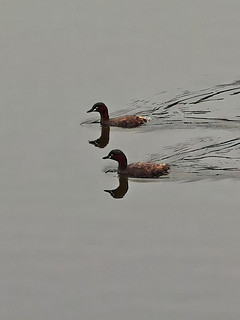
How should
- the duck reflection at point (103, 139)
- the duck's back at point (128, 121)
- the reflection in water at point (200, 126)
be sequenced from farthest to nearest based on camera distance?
1. the duck's back at point (128, 121)
2. the duck reflection at point (103, 139)
3. the reflection in water at point (200, 126)

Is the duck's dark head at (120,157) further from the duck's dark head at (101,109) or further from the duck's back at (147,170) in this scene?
the duck's dark head at (101,109)

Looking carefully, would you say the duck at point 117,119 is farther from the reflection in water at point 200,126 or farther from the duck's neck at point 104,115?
the reflection in water at point 200,126

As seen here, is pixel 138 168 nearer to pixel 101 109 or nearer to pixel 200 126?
pixel 200 126

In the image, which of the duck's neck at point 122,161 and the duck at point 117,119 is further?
the duck at point 117,119

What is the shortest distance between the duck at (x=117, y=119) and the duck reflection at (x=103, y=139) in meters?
0.10

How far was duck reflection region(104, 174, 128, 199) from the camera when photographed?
15.9 meters

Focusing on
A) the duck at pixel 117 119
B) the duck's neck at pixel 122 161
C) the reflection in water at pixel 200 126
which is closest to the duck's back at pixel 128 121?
the duck at pixel 117 119


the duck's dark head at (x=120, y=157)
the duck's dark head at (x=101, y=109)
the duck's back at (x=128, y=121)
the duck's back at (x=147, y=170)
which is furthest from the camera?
the duck's dark head at (x=101, y=109)

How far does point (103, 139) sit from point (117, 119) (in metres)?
0.49

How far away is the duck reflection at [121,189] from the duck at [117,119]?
219cm

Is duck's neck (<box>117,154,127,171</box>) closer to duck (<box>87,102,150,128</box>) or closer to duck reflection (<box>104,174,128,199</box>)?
duck reflection (<box>104,174,128,199</box>)

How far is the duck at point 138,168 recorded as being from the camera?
16.2 metres

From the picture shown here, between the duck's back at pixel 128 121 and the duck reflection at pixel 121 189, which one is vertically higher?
the duck's back at pixel 128 121

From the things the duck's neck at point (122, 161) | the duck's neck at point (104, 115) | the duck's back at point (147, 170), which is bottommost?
the duck's back at point (147, 170)
